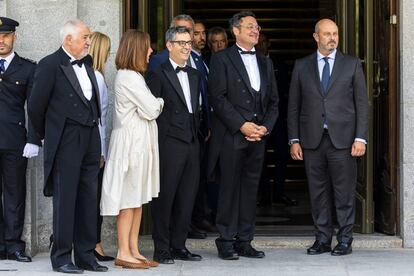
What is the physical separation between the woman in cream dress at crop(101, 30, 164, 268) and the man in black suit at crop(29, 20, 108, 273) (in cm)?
15

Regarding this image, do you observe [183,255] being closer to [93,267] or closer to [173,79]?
[93,267]

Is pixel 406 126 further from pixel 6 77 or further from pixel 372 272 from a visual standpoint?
pixel 6 77

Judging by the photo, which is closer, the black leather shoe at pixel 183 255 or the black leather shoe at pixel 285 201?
the black leather shoe at pixel 183 255

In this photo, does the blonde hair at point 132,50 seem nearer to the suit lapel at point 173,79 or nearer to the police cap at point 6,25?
the suit lapel at point 173,79

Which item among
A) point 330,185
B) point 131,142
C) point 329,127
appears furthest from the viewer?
point 330,185

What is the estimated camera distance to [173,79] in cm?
943

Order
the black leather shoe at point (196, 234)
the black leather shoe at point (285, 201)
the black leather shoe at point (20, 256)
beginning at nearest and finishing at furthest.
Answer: the black leather shoe at point (20, 256), the black leather shoe at point (196, 234), the black leather shoe at point (285, 201)

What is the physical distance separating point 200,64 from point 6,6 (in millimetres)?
1828

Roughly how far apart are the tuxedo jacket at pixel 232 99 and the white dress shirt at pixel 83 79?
1192mm

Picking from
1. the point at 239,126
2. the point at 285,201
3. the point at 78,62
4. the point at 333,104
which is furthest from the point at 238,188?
the point at 285,201

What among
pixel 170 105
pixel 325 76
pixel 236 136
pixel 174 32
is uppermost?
pixel 174 32

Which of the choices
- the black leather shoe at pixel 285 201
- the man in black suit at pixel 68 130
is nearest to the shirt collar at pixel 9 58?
the man in black suit at pixel 68 130

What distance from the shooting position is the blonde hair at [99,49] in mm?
9414

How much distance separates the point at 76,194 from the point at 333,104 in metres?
2.41
